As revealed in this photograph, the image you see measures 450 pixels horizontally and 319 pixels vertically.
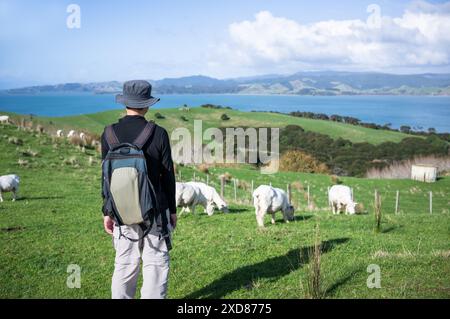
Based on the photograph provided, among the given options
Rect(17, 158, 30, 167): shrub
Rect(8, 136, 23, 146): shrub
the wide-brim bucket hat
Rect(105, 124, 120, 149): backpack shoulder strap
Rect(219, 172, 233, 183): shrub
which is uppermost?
the wide-brim bucket hat

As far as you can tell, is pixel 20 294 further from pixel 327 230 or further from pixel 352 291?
pixel 327 230

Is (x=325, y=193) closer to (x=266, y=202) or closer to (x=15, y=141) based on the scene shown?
(x=266, y=202)

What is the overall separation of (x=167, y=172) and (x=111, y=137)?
909 mm

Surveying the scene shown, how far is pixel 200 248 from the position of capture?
11445 mm

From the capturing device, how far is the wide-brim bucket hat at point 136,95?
19.9ft

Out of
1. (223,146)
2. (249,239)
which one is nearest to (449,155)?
(223,146)

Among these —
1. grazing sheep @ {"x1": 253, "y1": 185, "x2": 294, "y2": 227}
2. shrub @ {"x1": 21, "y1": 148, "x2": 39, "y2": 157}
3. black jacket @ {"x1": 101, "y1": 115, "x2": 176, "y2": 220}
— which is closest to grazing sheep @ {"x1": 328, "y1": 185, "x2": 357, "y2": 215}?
grazing sheep @ {"x1": 253, "y1": 185, "x2": 294, "y2": 227}

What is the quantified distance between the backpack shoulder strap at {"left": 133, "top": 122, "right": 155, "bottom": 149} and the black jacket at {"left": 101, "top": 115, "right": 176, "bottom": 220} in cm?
5

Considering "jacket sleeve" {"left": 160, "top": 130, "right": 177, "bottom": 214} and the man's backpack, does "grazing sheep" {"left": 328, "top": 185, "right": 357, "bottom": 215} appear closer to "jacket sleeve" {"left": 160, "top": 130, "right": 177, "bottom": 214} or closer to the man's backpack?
"jacket sleeve" {"left": 160, "top": 130, "right": 177, "bottom": 214}

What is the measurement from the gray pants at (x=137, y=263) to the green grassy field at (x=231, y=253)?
2110 mm

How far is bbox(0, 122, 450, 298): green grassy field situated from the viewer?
8.15m

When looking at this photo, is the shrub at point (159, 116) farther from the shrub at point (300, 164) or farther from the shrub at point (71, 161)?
the shrub at point (71, 161)

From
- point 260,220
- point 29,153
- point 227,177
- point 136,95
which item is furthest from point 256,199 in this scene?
point 227,177

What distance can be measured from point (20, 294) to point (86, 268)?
5.77 feet
